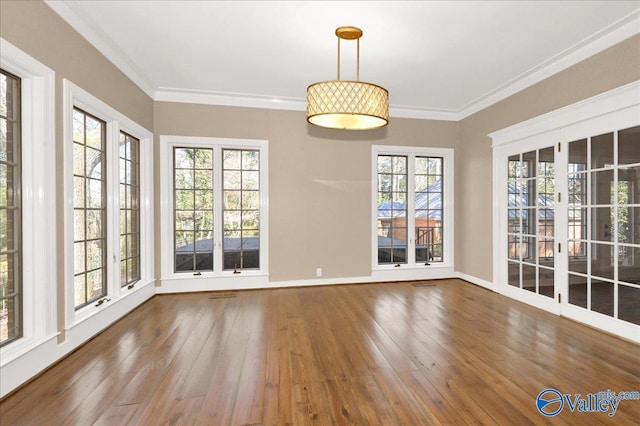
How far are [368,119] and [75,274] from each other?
3191 mm

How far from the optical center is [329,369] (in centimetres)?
249

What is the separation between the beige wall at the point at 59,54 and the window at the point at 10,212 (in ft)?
0.89

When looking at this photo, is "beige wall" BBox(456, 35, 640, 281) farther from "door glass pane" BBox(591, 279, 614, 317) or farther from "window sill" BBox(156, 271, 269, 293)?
"window sill" BBox(156, 271, 269, 293)

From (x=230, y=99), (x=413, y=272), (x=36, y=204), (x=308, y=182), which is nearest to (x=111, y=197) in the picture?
(x=36, y=204)

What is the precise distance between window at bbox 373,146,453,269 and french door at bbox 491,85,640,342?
3.51 feet

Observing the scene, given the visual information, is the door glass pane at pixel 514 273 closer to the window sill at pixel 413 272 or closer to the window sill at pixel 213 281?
the window sill at pixel 413 272

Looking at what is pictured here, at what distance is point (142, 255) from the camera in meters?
4.52

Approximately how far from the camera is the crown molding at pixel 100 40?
2695 mm

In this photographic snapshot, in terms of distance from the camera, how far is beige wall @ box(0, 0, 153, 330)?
223 centimetres

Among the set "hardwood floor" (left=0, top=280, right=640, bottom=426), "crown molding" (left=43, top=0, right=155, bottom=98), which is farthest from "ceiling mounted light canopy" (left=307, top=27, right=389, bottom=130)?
"crown molding" (left=43, top=0, right=155, bottom=98)

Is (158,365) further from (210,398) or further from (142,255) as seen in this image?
(142,255)

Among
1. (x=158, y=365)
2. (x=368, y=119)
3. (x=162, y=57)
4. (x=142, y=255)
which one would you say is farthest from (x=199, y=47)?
(x=158, y=365)

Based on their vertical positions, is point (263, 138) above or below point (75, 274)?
above

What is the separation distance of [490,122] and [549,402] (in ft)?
13.5
